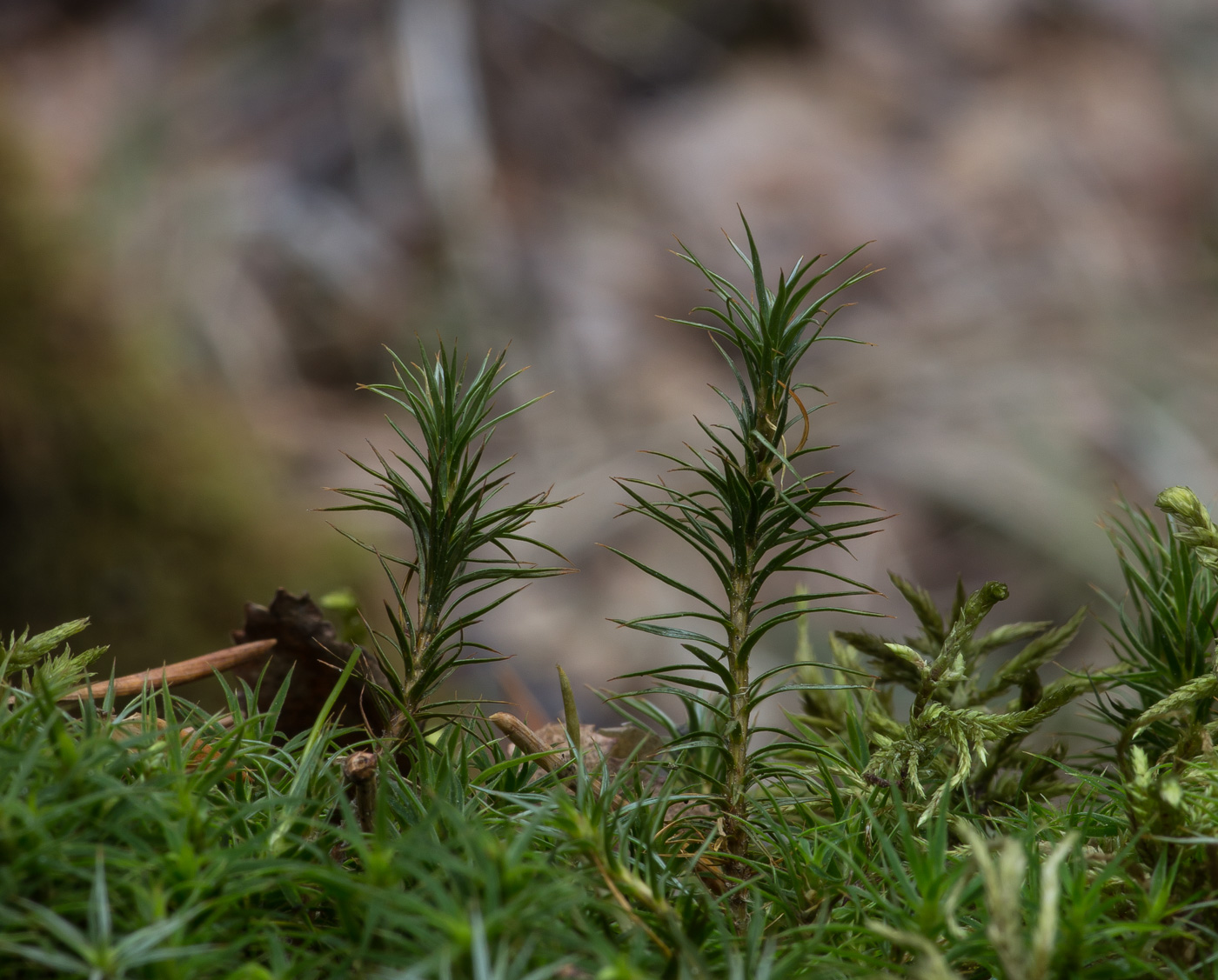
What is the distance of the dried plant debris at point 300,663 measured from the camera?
74 cm

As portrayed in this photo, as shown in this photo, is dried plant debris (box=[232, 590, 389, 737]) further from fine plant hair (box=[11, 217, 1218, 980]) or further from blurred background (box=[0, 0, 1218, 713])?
blurred background (box=[0, 0, 1218, 713])

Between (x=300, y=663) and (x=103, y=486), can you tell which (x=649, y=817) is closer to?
(x=300, y=663)

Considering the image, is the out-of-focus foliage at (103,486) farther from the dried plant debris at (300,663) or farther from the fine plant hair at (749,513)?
the fine plant hair at (749,513)

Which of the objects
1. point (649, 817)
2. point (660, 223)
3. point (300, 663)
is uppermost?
point (660, 223)

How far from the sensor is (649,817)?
20.2 inches

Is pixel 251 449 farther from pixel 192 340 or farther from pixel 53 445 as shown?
pixel 192 340

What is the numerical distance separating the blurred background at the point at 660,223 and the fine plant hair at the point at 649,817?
6.67 feet

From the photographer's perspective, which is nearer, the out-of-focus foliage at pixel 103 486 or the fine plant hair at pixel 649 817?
the fine plant hair at pixel 649 817

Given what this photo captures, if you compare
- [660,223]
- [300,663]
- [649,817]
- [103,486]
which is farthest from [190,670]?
[660,223]

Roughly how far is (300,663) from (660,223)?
12.2ft

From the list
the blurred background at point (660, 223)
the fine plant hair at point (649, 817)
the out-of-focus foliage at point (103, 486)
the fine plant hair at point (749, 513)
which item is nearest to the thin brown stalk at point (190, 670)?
the fine plant hair at point (649, 817)

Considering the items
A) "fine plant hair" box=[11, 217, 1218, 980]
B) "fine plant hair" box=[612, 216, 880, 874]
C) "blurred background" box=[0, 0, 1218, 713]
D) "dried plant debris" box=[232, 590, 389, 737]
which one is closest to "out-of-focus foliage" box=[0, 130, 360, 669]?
"blurred background" box=[0, 0, 1218, 713]

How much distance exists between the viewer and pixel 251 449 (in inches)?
79.8

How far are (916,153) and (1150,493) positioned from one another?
1.83 metres
